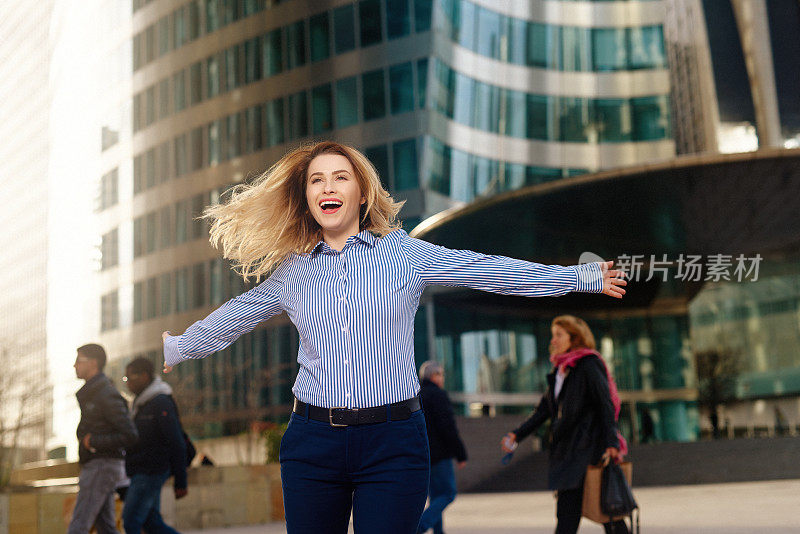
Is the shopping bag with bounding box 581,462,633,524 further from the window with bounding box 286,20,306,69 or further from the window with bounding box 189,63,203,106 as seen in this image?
the window with bounding box 189,63,203,106

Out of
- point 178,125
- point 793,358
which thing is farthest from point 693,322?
point 178,125

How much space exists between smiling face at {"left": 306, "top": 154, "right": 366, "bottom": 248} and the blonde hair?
41 millimetres

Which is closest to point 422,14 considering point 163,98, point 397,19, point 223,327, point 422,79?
point 397,19

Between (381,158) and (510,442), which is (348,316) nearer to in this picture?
(510,442)

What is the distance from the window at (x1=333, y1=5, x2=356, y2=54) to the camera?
37.6 m

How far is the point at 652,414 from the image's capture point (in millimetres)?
35406

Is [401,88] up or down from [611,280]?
up

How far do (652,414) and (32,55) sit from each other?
103 m

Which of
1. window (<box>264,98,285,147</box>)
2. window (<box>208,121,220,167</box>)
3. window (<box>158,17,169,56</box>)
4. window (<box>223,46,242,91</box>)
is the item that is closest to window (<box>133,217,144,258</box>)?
window (<box>208,121,220,167</box>)

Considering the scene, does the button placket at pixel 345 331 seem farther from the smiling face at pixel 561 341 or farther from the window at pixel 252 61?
the window at pixel 252 61

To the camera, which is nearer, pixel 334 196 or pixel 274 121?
pixel 334 196

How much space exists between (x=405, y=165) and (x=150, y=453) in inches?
1095

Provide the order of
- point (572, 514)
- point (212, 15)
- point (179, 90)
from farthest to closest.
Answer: point (179, 90), point (212, 15), point (572, 514)

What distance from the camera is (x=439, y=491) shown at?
9.05m
